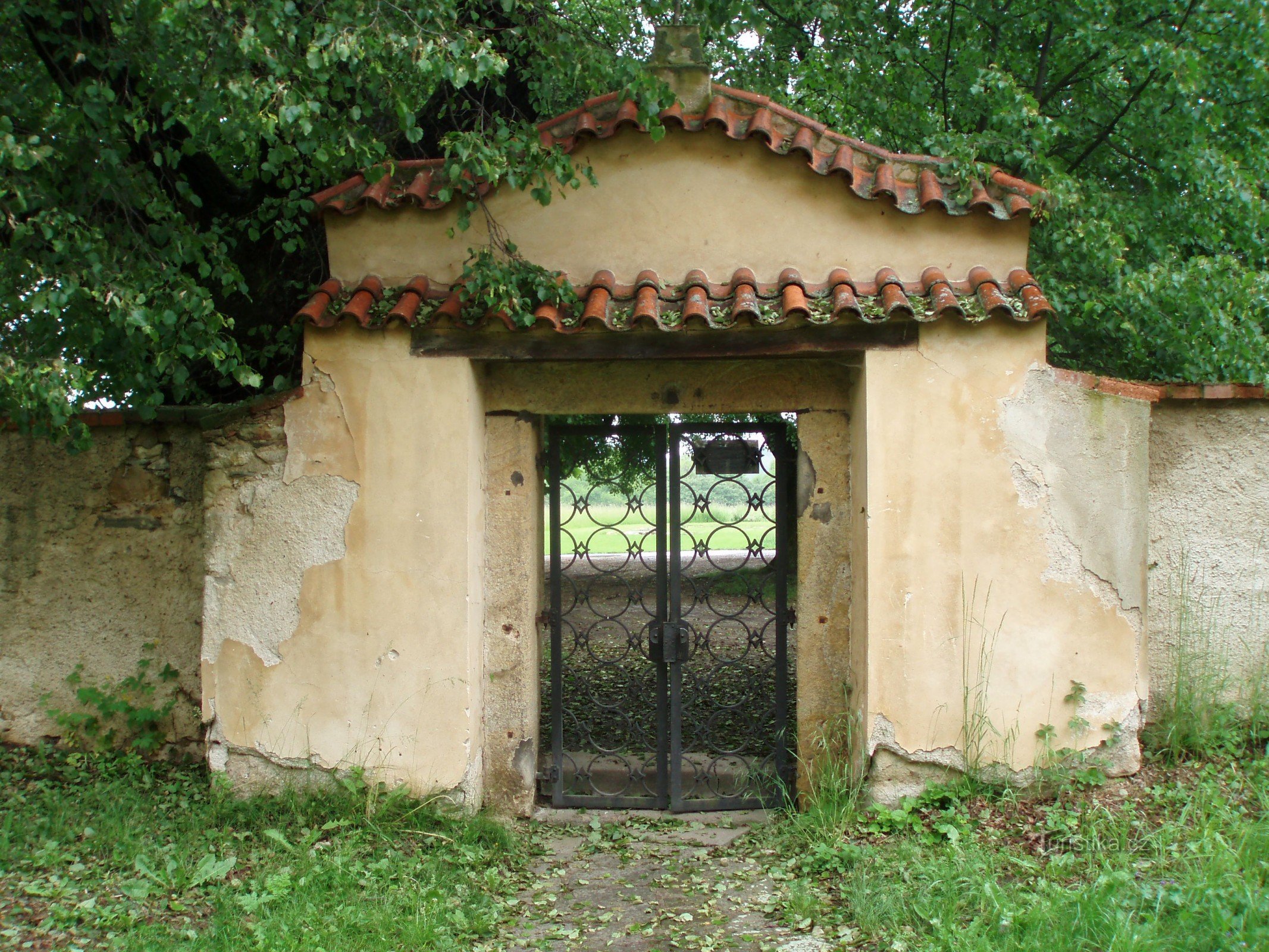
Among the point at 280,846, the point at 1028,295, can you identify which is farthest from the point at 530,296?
the point at 280,846

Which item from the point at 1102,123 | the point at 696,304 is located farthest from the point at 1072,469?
the point at 1102,123

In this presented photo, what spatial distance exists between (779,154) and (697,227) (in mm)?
577

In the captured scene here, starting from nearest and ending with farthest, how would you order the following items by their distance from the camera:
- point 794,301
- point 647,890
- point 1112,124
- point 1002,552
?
point 647,890 → point 794,301 → point 1002,552 → point 1112,124

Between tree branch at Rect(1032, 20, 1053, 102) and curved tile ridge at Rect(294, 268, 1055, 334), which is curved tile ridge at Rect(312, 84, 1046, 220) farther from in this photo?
tree branch at Rect(1032, 20, 1053, 102)

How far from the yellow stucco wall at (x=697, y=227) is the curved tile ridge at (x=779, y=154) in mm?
78

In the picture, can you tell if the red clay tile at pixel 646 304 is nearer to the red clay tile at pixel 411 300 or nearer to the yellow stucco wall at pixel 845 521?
the yellow stucco wall at pixel 845 521

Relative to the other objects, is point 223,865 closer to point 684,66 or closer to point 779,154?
point 779,154

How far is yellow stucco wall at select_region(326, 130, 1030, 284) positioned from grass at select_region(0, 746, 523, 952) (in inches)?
118

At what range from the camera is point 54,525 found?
5.35 metres

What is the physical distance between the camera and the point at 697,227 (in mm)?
4895

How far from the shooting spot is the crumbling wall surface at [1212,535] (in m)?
5.05

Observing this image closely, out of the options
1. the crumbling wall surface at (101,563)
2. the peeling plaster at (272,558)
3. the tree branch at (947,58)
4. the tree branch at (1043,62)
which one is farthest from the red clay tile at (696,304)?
the tree branch at (1043,62)

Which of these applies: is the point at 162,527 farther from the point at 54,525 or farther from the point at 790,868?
the point at 790,868

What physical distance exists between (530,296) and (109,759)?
12.3ft
